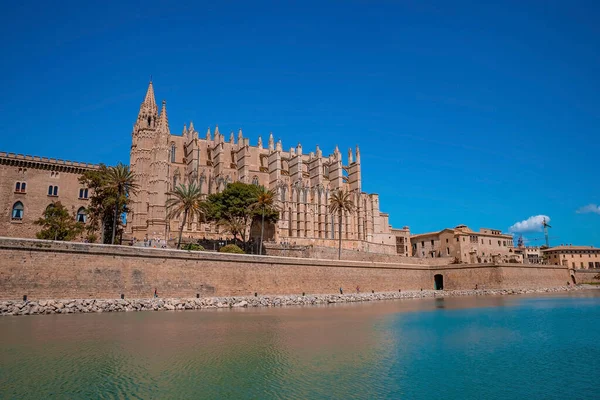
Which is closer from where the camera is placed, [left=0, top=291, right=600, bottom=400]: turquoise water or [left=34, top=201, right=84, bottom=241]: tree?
[left=0, top=291, right=600, bottom=400]: turquoise water

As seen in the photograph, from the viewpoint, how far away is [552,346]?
17938 millimetres

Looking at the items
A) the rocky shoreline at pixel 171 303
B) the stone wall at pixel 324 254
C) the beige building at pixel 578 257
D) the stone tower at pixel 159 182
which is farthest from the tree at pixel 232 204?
the beige building at pixel 578 257

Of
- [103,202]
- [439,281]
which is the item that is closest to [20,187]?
[103,202]

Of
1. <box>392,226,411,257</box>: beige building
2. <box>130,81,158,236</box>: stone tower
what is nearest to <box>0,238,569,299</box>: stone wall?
<box>130,81,158,236</box>: stone tower

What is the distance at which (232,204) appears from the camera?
49594mm

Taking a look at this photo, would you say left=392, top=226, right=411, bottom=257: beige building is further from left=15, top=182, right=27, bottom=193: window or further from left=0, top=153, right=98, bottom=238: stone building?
left=15, top=182, right=27, bottom=193: window

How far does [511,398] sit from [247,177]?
50.8 m

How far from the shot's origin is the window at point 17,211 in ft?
135

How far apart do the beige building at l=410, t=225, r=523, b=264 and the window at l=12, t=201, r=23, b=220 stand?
1909 inches

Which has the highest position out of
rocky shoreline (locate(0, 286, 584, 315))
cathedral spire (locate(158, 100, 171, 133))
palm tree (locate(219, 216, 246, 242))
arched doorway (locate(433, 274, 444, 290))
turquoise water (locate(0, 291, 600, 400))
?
cathedral spire (locate(158, 100, 171, 133))

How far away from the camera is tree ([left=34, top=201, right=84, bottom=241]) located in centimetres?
3588

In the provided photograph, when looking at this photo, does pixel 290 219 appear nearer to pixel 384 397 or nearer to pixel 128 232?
pixel 128 232

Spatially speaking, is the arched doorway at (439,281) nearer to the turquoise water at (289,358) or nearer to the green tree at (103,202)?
the turquoise water at (289,358)

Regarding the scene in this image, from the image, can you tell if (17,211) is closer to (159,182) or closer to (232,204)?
(159,182)
